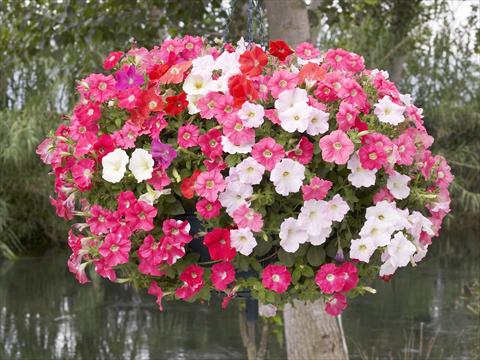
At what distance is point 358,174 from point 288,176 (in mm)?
199

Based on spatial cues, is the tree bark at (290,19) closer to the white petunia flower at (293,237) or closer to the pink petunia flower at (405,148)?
the pink petunia flower at (405,148)

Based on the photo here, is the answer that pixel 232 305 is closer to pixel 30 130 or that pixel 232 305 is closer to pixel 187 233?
pixel 30 130

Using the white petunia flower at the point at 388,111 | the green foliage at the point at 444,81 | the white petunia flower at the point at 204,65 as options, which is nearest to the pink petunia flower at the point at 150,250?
the white petunia flower at the point at 204,65

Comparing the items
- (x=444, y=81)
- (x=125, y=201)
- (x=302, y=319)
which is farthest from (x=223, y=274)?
(x=444, y=81)

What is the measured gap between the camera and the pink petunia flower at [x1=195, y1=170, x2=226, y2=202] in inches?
83.7

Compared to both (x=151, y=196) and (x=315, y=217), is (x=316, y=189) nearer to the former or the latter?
(x=315, y=217)

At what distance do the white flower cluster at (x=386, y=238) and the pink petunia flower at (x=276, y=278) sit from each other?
18 cm

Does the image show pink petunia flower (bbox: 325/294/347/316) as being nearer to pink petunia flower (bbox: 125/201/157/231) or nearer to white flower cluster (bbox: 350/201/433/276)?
white flower cluster (bbox: 350/201/433/276)

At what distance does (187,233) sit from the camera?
221 centimetres

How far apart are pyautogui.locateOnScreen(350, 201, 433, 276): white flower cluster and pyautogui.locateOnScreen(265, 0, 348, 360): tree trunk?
2.80 metres

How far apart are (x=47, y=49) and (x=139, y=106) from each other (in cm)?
404

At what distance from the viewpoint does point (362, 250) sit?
2.17m

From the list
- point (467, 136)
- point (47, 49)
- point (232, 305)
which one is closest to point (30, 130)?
point (232, 305)

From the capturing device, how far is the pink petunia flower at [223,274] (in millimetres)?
2227
